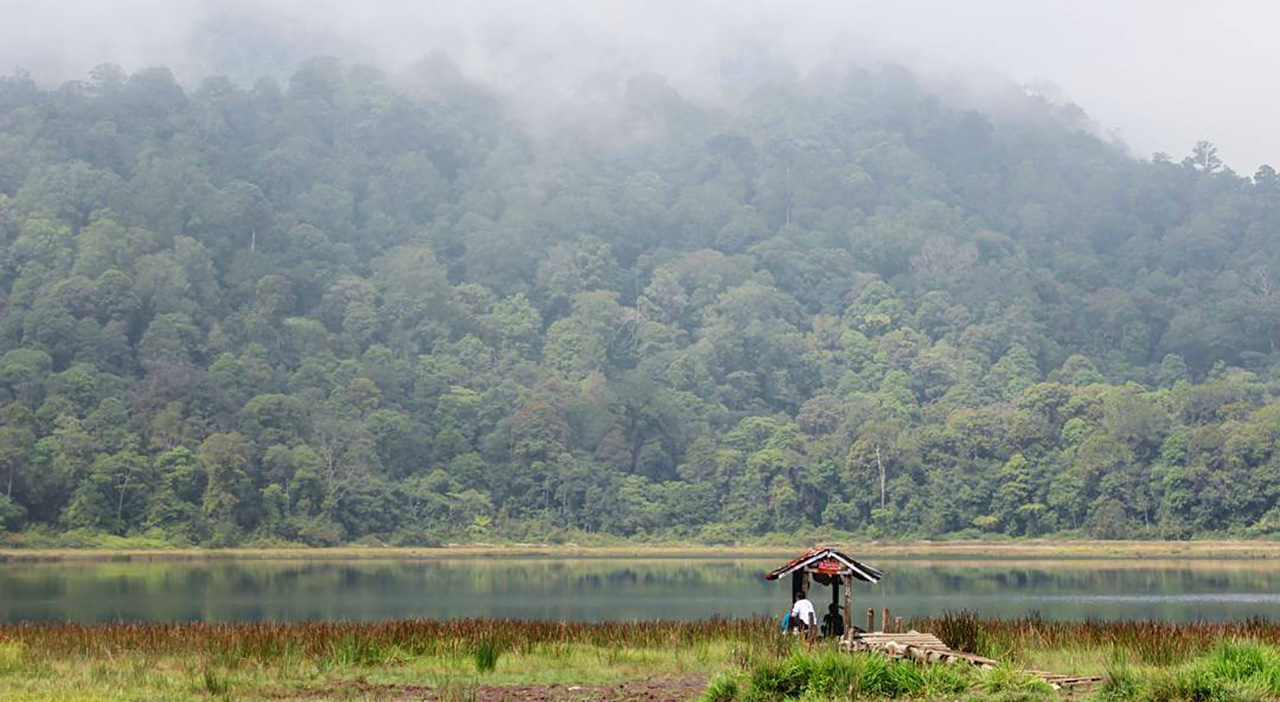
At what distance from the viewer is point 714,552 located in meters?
111

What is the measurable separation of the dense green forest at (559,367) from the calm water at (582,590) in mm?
19901

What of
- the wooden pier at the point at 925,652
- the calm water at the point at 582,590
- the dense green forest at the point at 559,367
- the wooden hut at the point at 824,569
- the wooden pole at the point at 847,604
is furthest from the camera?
the dense green forest at the point at 559,367

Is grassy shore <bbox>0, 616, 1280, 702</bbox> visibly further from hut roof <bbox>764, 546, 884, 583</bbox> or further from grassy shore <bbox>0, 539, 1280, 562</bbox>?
grassy shore <bbox>0, 539, 1280, 562</bbox>

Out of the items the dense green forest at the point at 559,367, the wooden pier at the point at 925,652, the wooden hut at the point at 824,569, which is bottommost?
the wooden pier at the point at 925,652

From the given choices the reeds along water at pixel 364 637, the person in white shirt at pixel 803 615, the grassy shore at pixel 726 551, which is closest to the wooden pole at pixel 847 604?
the person in white shirt at pixel 803 615

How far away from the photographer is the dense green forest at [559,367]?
107562mm

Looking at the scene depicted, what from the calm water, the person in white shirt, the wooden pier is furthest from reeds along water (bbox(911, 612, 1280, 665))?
the calm water

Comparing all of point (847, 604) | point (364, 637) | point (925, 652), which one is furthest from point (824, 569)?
point (364, 637)

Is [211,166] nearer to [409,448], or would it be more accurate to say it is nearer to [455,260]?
[455,260]

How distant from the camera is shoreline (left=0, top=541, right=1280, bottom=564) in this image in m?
93.2

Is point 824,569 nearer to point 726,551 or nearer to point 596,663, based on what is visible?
point 596,663

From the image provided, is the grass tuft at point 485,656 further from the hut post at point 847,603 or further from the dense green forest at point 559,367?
the dense green forest at point 559,367

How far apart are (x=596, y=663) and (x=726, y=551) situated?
276 ft

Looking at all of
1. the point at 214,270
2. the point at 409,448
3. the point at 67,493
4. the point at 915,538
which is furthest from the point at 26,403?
the point at 915,538
